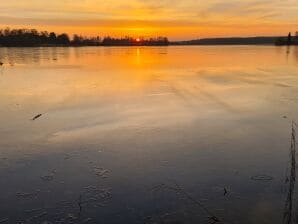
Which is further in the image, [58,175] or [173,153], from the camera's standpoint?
[173,153]

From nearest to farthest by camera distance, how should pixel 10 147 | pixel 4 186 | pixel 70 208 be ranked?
pixel 70 208 → pixel 4 186 → pixel 10 147

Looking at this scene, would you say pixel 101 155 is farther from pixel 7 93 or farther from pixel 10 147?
pixel 7 93

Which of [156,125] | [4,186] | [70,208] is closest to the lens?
[70,208]

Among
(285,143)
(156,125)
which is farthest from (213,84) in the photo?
(285,143)

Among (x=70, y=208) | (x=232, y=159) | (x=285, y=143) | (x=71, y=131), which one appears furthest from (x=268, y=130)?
(x=70, y=208)

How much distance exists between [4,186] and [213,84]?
14.8 m

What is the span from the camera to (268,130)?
10.3 meters

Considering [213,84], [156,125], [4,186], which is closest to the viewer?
[4,186]

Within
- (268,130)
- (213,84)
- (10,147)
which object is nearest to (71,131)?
(10,147)

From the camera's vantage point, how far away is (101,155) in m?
8.38

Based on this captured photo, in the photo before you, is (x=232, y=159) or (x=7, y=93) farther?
(x=7, y=93)

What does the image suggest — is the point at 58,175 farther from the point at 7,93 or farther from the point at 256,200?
the point at 7,93

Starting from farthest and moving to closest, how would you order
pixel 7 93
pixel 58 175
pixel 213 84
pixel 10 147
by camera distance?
pixel 213 84 < pixel 7 93 < pixel 10 147 < pixel 58 175

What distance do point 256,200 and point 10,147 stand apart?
552 cm
